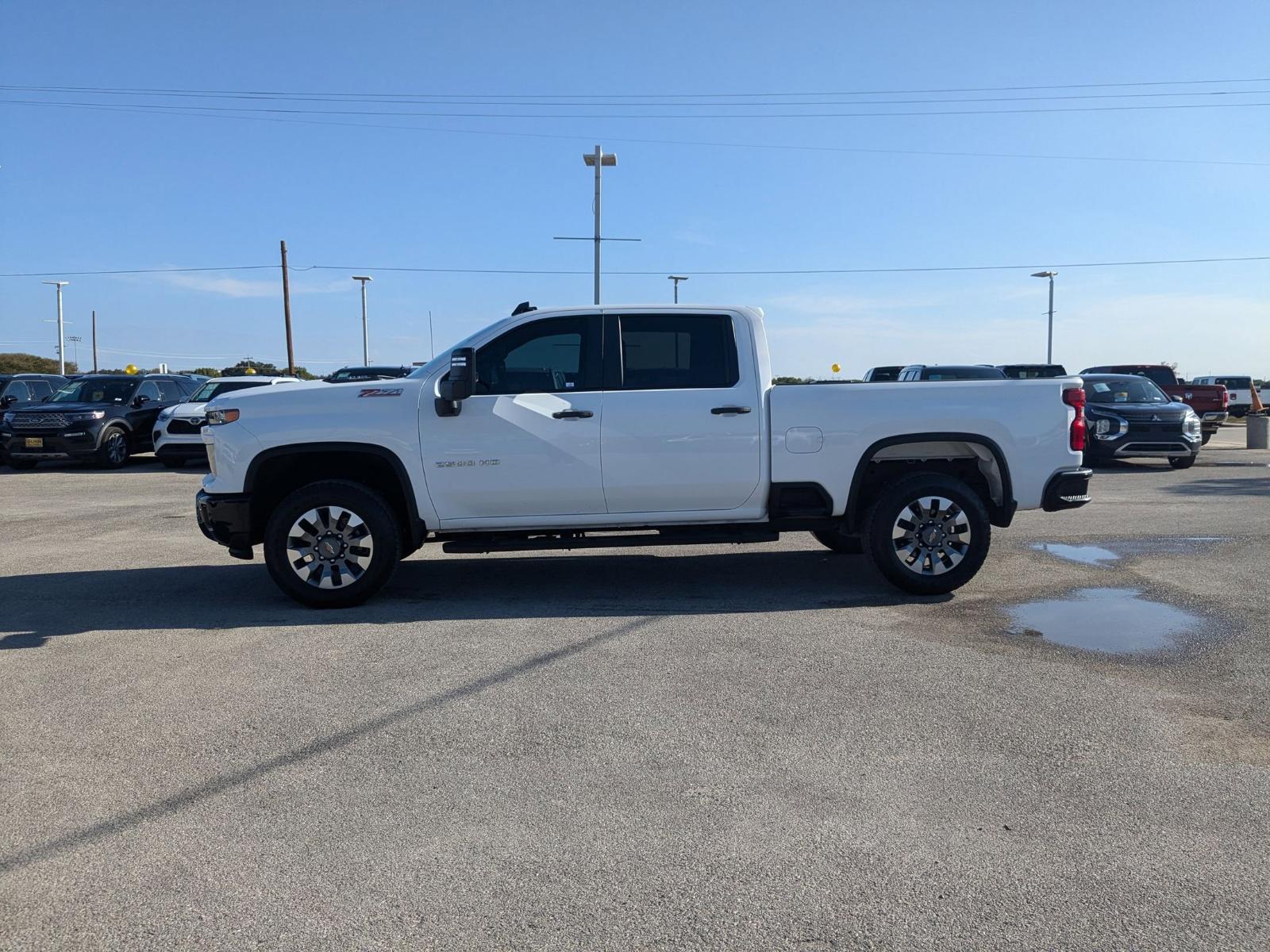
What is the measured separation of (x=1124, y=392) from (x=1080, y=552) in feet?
34.3

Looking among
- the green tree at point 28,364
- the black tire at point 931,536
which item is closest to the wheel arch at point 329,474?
the black tire at point 931,536

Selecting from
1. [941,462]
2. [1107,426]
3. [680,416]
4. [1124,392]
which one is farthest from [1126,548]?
[1124,392]

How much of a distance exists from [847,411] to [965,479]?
1219 mm

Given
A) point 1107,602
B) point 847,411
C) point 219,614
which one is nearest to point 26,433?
point 219,614

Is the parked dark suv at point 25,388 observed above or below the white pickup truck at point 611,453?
above

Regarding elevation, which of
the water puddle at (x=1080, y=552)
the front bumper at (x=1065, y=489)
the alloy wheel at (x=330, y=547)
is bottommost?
the water puddle at (x=1080, y=552)

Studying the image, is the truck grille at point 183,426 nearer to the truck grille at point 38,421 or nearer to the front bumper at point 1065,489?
the truck grille at point 38,421

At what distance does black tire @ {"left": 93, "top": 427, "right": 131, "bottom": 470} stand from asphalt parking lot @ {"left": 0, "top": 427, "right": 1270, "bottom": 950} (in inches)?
470

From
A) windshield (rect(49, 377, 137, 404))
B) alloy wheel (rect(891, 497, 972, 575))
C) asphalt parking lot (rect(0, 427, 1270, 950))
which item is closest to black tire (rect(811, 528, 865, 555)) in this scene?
asphalt parking lot (rect(0, 427, 1270, 950))

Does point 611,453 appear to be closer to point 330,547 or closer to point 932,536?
point 330,547

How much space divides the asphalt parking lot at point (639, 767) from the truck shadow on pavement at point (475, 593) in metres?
0.06

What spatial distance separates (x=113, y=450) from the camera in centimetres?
1886

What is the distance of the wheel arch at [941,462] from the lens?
729cm

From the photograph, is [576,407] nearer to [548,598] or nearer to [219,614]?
[548,598]
